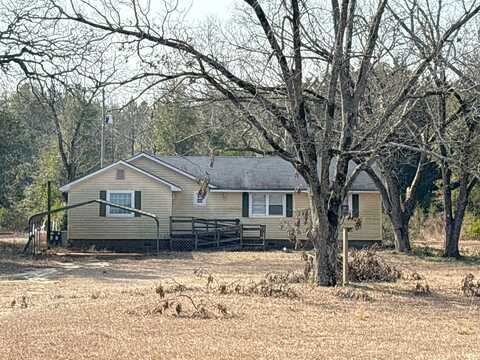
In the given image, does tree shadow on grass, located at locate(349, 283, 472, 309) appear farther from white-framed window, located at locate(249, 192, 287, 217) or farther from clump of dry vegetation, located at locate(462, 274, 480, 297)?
white-framed window, located at locate(249, 192, 287, 217)

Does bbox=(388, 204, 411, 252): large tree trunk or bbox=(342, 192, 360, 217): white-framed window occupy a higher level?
bbox=(342, 192, 360, 217): white-framed window

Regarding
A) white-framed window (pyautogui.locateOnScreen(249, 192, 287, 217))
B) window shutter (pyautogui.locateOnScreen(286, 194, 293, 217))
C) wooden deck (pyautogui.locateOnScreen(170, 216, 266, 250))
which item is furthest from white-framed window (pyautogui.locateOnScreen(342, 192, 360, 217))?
wooden deck (pyautogui.locateOnScreen(170, 216, 266, 250))

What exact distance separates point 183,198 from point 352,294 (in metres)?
20.0

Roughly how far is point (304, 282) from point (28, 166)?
37.0 metres

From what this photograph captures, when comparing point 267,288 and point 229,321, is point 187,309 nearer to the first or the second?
point 229,321

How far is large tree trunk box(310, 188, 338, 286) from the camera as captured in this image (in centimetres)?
1611

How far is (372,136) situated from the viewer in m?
15.6

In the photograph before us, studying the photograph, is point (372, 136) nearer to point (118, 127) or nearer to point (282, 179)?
point (282, 179)

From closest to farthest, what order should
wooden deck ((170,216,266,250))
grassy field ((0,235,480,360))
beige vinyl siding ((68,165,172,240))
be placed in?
grassy field ((0,235,480,360)), wooden deck ((170,216,266,250)), beige vinyl siding ((68,165,172,240))

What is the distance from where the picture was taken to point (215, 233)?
33.2 meters

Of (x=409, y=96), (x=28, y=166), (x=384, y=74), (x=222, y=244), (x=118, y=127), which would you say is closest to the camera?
(x=409, y=96)

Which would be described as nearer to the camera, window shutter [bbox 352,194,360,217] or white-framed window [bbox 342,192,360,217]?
white-framed window [bbox 342,192,360,217]

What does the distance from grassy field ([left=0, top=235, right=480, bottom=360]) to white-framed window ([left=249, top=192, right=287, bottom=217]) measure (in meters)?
14.4

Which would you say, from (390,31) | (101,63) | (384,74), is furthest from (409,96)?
(101,63)
